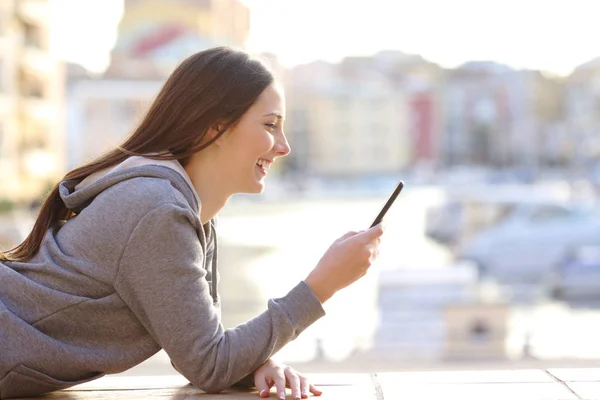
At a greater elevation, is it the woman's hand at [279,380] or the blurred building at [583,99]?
the blurred building at [583,99]

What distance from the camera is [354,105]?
58.0 metres

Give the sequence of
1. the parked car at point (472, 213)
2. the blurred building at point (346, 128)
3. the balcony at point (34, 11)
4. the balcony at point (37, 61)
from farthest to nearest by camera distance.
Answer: the blurred building at point (346, 128), the balcony at point (37, 61), the balcony at point (34, 11), the parked car at point (472, 213)

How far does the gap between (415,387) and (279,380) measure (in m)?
0.24

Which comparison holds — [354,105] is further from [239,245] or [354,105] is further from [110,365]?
[110,365]

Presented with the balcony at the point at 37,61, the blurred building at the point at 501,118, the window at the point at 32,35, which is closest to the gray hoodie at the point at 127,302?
the balcony at the point at 37,61

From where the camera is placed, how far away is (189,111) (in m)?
1.44

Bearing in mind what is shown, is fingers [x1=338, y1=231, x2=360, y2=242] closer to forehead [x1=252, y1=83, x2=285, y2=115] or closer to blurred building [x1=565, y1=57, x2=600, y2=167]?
forehead [x1=252, y1=83, x2=285, y2=115]

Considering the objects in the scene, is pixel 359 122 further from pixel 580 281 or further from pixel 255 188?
pixel 255 188

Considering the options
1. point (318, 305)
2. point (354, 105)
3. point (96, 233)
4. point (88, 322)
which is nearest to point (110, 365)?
point (88, 322)

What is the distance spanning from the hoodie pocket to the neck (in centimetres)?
33

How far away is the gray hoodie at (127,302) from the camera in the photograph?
52.6 inches

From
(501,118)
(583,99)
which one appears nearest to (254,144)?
(583,99)

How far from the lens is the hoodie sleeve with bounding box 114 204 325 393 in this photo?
1332mm

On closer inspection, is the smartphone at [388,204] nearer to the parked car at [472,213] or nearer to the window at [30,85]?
the parked car at [472,213]
